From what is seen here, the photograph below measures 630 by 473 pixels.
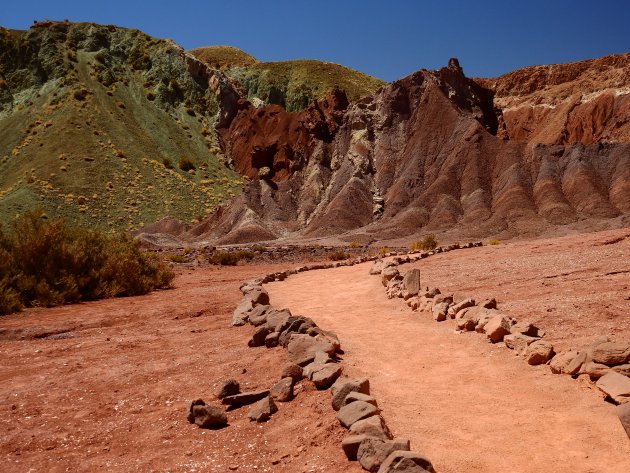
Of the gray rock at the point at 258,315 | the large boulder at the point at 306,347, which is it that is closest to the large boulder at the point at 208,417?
the large boulder at the point at 306,347

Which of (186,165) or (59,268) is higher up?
(186,165)

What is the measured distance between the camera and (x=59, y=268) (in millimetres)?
20156

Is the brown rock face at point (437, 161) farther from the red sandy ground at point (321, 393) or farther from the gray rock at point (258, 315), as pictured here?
the gray rock at point (258, 315)

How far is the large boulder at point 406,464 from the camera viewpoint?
471cm

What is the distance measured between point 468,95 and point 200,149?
1358 inches

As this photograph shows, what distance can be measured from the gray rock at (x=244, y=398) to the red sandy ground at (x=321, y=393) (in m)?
0.18

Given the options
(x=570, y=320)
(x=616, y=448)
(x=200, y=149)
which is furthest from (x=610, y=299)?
(x=200, y=149)

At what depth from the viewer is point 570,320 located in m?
10.2

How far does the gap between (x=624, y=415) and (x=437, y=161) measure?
50590 mm

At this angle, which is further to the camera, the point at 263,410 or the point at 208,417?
the point at 263,410

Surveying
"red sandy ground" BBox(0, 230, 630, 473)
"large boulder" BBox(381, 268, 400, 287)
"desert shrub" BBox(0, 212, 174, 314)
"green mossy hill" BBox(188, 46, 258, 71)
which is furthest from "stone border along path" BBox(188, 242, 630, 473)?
"green mossy hill" BBox(188, 46, 258, 71)

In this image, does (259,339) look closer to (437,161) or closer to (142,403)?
(142,403)

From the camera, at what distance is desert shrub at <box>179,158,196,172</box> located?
219ft

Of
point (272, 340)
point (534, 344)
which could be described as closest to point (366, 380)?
point (534, 344)
